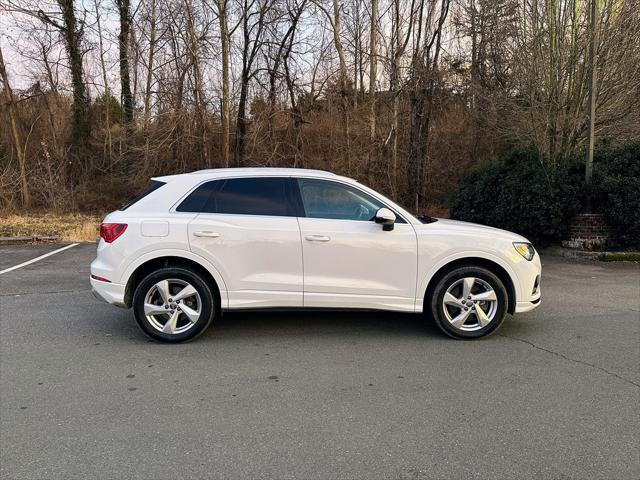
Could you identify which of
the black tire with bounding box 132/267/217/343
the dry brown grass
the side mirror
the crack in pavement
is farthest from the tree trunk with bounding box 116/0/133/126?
the crack in pavement

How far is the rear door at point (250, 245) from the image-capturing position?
485 centimetres

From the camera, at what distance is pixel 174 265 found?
493 cm

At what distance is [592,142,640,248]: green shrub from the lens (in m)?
10.0

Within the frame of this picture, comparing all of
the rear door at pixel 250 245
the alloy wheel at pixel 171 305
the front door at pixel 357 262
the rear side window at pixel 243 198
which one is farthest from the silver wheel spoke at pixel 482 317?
the alloy wheel at pixel 171 305

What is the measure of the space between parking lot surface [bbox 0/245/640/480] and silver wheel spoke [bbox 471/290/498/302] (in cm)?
43

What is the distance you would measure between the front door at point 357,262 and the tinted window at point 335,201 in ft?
0.09

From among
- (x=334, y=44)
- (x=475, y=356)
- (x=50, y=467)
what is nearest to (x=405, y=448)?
(x=475, y=356)

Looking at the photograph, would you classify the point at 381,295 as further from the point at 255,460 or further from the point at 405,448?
the point at 255,460

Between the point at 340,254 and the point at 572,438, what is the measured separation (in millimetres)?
2550

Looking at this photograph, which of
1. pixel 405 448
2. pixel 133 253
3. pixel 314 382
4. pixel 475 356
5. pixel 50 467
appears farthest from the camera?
pixel 133 253

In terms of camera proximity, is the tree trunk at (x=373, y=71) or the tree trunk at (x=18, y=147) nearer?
the tree trunk at (x=373, y=71)

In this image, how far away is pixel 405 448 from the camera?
9.81 ft

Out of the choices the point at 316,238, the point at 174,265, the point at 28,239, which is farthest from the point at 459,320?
the point at 28,239

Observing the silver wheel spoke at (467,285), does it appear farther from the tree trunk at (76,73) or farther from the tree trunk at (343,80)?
the tree trunk at (76,73)
